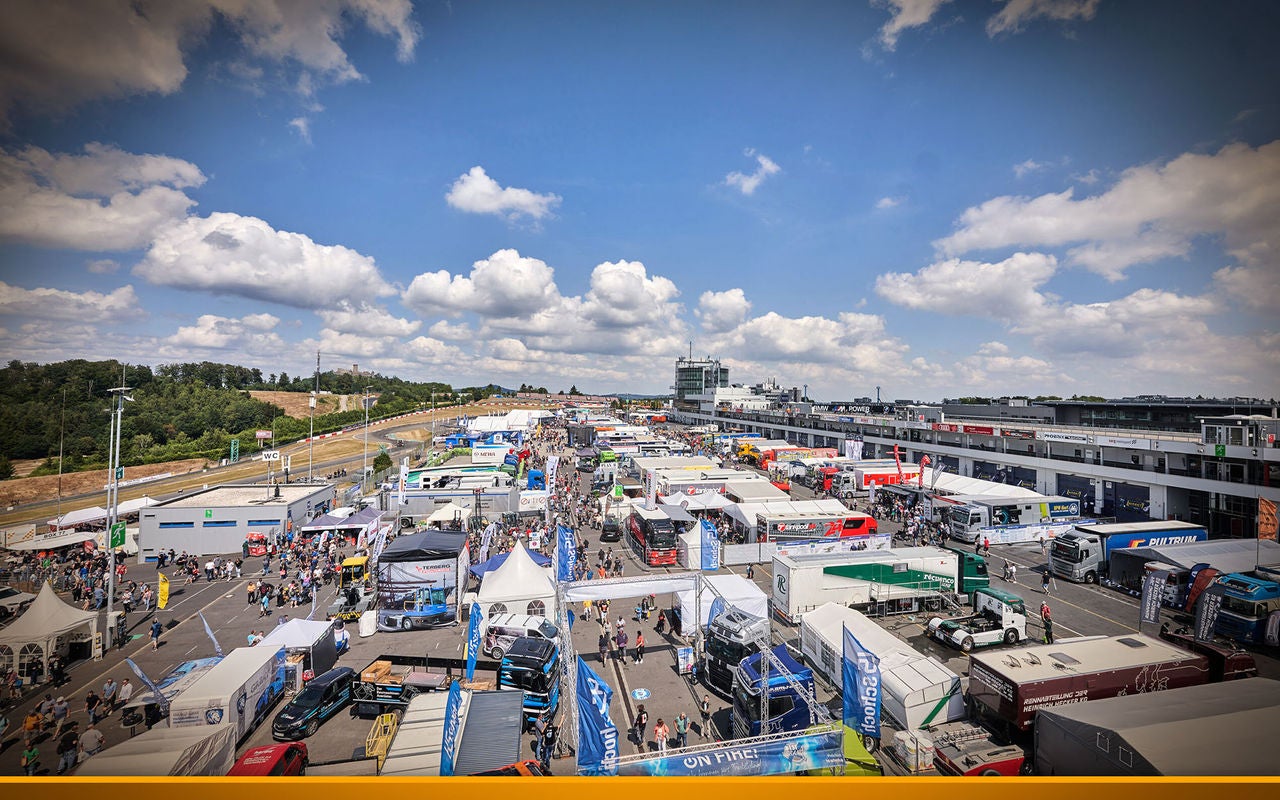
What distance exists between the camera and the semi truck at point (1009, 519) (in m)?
24.2

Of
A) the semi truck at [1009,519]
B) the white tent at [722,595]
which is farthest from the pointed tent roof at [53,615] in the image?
the semi truck at [1009,519]

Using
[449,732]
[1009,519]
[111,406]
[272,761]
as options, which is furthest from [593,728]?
[1009,519]

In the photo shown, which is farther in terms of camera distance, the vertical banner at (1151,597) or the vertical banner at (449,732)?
the vertical banner at (1151,597)

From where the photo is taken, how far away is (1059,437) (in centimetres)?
3145

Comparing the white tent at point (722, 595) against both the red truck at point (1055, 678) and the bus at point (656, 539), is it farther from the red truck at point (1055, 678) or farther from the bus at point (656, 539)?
the bus at point (656, 539)

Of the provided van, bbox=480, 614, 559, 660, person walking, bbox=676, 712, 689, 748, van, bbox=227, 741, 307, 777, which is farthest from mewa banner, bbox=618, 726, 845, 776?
van, bbox=480, 614, 559, 660

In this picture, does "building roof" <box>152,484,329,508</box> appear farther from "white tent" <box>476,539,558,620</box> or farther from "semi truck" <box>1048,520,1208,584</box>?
"semi truck" <box>1048,520,1208,584</box>

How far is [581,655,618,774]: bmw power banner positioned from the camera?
219 inches

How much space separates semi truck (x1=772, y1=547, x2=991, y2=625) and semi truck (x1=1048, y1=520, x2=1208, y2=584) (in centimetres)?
555

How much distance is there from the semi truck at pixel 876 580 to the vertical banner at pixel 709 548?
4.10m

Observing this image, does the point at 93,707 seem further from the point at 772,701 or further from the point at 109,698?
the point at 772,701

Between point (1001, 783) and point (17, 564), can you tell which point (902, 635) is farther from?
point (17, 564)

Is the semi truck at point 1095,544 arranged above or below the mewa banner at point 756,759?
below

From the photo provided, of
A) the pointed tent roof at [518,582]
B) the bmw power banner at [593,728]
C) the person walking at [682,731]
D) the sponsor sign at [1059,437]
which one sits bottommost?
the person walking at [682,731]
